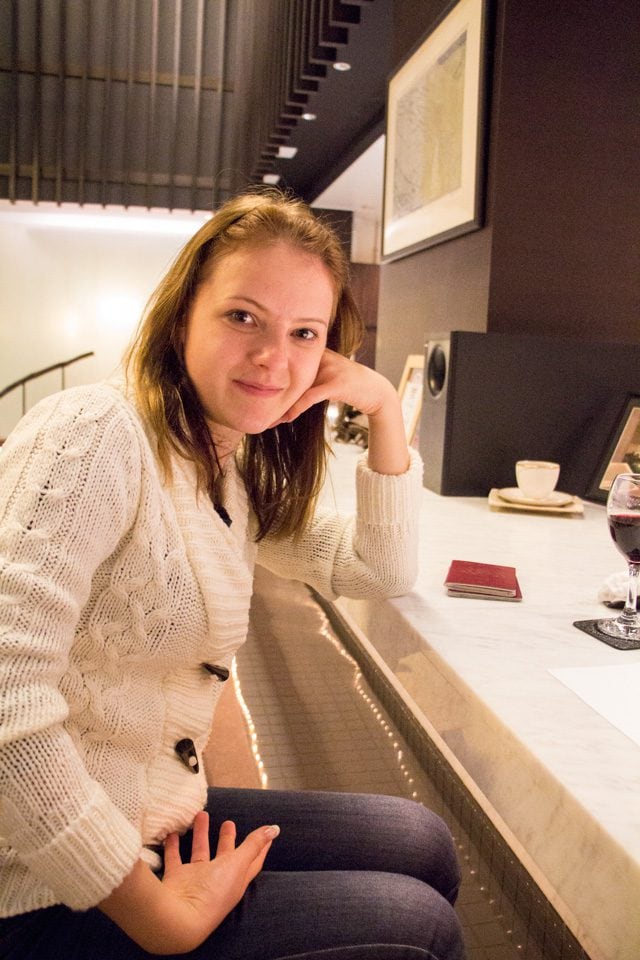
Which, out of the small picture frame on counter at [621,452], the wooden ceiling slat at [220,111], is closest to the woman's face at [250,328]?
the small picture frame on counter at [621,452]

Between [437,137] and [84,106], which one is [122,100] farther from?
[437,137]

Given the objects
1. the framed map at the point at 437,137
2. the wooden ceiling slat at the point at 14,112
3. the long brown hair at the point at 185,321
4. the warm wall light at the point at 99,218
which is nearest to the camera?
the long brown hair at the point at 185,321

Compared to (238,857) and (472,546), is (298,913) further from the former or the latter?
(472,546)

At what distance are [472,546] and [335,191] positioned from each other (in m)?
5.08

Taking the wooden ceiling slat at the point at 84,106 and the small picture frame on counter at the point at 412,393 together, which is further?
the wooden ceiling slat at the point at 84,106

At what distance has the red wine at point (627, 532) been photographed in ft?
3.11

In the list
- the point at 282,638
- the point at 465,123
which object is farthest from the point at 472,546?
the point at 465,123

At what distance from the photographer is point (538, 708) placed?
752 millimetres

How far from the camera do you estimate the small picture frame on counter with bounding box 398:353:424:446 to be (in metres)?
2.34

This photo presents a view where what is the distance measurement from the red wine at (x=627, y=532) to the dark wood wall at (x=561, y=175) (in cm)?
106

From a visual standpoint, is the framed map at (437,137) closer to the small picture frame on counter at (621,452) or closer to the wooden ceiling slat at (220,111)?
the small picture frame on counter at (621,452)

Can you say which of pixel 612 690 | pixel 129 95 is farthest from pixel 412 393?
pixel 129 95

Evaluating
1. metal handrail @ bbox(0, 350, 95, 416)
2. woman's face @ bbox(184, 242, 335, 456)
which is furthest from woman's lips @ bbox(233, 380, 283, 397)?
metal handrail @ bbox(0, 350, 95, 416)

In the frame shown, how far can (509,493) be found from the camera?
175 centimetres
